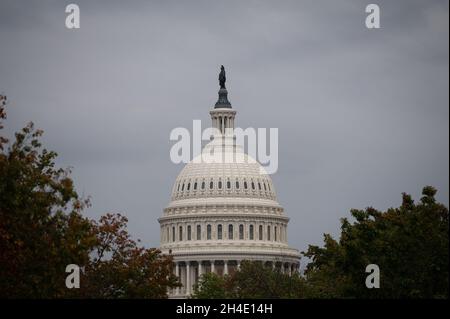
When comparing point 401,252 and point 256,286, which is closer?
point 401,252

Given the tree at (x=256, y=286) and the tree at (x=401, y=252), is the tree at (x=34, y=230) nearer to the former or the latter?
the tree at (x=401, y=252)

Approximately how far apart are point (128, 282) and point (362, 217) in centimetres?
1865

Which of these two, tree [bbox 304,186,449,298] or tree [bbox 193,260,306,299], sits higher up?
tree [bbox 193,260,306,299]

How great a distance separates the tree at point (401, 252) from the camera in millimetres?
114500

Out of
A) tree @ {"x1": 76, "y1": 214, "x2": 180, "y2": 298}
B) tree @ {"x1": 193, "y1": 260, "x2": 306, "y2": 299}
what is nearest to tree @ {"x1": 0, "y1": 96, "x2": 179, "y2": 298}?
tree @ {"x1": 76, "y1": 214, "x2": 180, "y2": 298}

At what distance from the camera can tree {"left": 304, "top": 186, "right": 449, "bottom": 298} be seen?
114 meters

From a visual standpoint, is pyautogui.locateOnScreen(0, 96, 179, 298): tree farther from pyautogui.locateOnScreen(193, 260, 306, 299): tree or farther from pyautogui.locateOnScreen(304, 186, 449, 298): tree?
pyautogui.locateOnScreen(193, 260, 306, 299): tree

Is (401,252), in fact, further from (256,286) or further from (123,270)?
(256,286)

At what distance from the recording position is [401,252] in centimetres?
11788

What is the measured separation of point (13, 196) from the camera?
101 metres

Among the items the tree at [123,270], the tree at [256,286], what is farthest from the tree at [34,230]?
the tree at [256,286]

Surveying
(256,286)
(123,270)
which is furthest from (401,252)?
(256,286)

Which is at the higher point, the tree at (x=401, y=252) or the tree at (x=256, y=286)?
the tree at (x=256, y=286)
